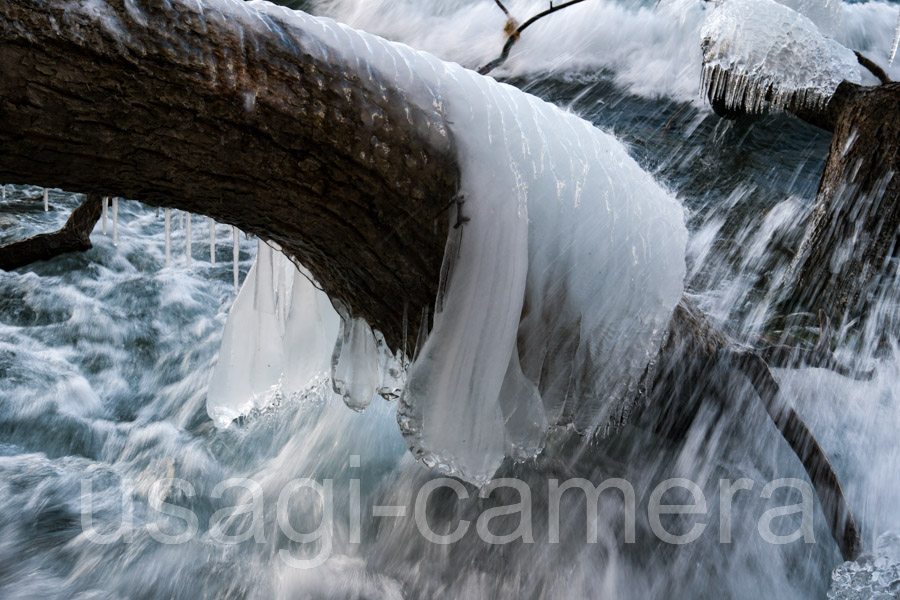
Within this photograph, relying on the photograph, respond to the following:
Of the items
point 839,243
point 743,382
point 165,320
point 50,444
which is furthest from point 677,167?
point 50,444

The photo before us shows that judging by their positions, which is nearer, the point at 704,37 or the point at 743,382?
the point at 743,382

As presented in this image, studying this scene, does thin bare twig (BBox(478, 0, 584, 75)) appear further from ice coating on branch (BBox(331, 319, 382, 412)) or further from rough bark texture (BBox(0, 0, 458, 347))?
rough bark texture (BBox(0, 0, 458, 347))

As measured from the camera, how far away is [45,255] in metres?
5.04

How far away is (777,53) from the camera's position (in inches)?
169

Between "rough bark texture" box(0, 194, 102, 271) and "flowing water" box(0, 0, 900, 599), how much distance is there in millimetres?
110

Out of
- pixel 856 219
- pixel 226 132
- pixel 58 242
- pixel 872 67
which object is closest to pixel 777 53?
pixel 872 67

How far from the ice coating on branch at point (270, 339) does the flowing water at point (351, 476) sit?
106 millimetres

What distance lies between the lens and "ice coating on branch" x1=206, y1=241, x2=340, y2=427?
7.76 feet

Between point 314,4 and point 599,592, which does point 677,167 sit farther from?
point 314,4

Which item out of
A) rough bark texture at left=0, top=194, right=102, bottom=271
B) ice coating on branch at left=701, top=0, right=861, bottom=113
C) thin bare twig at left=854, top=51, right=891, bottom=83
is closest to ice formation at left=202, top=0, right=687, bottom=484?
ice coating on branch at left=701, top=0, right=861, bottom=113

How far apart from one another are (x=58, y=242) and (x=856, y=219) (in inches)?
204

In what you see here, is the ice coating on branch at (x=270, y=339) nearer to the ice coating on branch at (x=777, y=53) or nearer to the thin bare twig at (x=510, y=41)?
the ice coating on branch at (x=777, y=53)

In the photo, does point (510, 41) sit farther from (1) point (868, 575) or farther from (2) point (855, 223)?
(1) point (868, 575)

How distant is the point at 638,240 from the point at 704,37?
342cm
